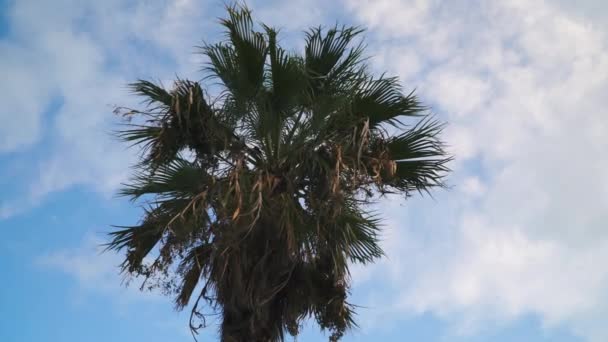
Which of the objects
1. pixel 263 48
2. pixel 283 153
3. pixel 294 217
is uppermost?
pixel 263 48

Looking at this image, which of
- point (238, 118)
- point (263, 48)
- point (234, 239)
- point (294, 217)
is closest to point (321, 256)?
point (294, 217)

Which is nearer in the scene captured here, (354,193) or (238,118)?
(354,193)

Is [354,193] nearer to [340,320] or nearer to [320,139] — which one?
[320,139]

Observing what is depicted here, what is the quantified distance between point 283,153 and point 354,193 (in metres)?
1.00

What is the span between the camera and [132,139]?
330 inches

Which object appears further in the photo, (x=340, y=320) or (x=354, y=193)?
(x=340, y=320)

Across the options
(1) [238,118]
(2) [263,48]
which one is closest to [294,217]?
(1) [238,118]

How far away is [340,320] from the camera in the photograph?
841 cm

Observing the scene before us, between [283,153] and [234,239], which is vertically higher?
[283,153]

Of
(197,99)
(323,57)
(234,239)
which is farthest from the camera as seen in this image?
(323,57)

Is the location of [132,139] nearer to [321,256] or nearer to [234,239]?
[234,239]

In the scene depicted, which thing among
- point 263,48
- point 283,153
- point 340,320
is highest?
point 263,48

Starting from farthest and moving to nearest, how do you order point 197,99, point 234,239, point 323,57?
point 323,57, point 197,99, point 234,239

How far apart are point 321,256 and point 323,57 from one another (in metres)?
2.21
